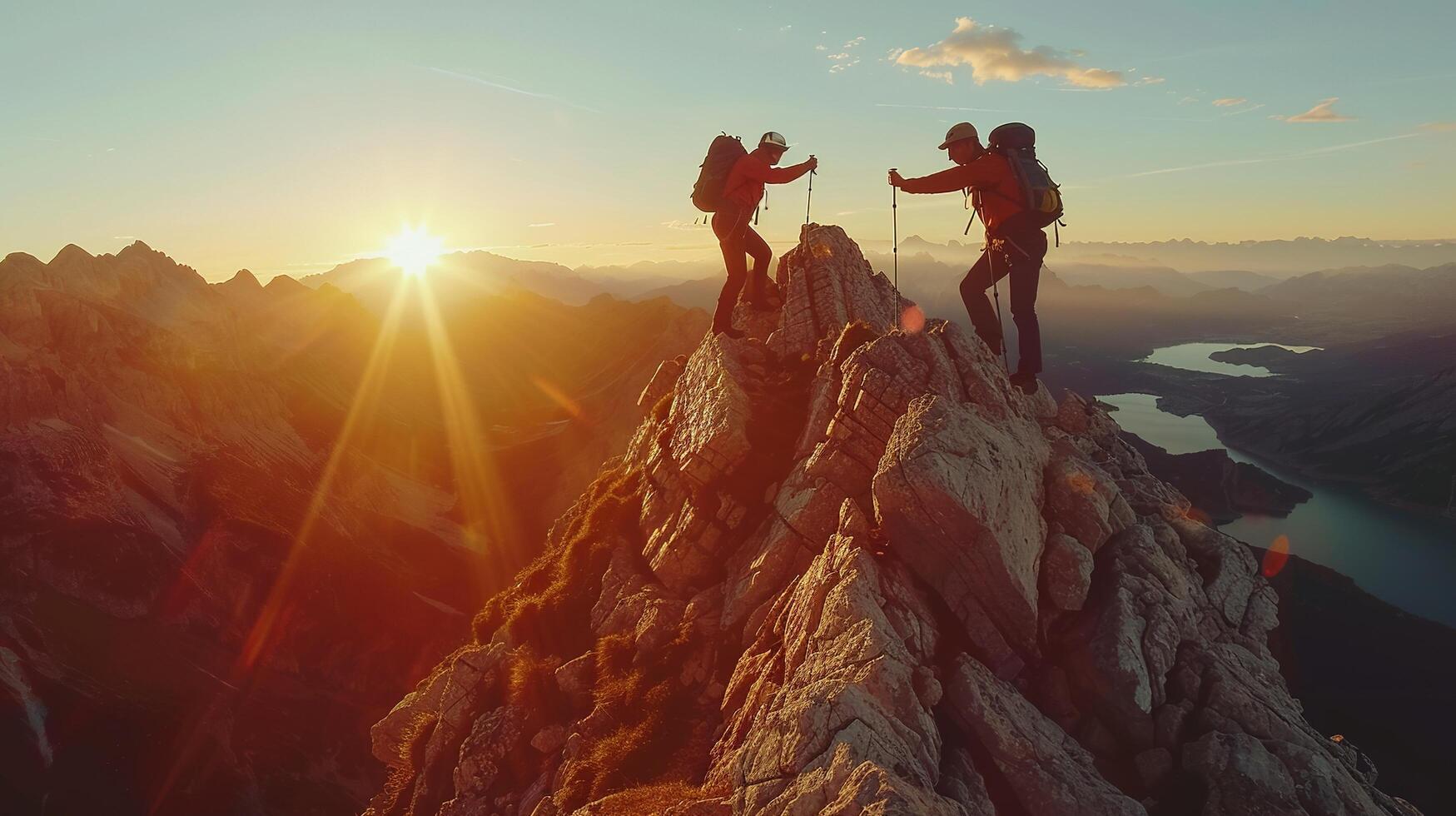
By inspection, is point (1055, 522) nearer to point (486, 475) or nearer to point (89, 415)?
point (89, 415)

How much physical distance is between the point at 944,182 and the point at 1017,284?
285 centimetres

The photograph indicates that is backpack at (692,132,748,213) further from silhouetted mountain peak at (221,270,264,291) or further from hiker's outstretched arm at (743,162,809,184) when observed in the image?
silhouetted mountain peak at (221,270,264,291)

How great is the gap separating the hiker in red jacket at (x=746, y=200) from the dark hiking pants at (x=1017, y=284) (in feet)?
19.0

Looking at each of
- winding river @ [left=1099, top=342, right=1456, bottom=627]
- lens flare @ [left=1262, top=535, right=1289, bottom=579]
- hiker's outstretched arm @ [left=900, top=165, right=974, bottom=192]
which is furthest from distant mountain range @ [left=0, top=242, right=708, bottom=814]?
winding river @ [left=1099, top=342, right=1456, bottom=627]

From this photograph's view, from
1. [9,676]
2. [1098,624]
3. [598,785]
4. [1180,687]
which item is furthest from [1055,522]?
[9,676]

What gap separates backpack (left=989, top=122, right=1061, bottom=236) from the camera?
14.2 meters

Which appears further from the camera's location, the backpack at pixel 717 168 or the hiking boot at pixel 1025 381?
the backpack at pixel 717 168

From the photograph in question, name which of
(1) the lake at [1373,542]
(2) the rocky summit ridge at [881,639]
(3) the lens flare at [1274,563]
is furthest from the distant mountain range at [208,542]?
(1) the lake at [1373,542]

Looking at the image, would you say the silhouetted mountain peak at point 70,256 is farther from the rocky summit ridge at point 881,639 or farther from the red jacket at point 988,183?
the red jacket at point 988,183

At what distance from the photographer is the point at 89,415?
205 feet

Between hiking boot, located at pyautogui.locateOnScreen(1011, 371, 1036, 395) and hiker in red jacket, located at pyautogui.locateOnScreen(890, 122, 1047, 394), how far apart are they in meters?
0.28

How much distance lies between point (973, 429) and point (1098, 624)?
4.45m

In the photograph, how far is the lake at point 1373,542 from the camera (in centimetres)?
9994

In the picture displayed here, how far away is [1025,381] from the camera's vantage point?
16.5 m
